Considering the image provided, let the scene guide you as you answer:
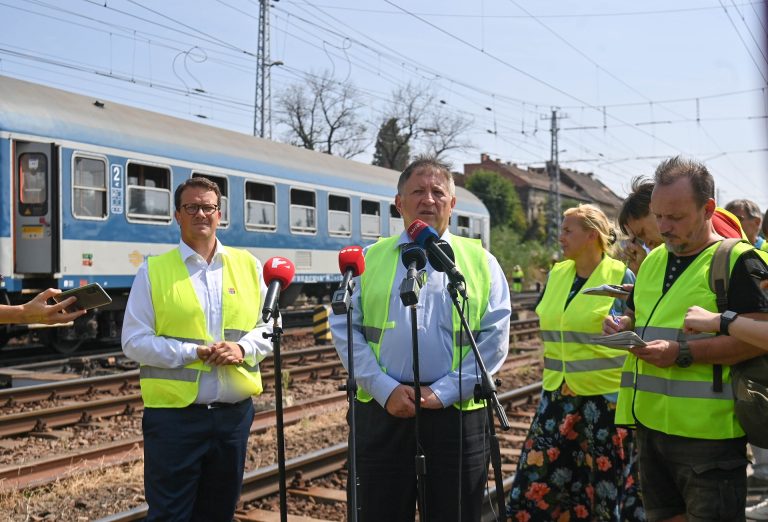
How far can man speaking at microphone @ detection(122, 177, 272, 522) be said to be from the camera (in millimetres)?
4039

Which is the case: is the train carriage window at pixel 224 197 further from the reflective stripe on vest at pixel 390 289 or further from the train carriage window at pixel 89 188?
the reflective stripe on vest at pixel 390 289

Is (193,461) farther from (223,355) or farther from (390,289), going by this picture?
(390,289)

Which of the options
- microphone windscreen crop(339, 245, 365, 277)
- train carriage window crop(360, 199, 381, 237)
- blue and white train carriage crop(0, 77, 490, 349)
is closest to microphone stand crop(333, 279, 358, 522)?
microphone windscreen crop(339, 245, 365, 277)

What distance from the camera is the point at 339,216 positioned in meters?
20.7

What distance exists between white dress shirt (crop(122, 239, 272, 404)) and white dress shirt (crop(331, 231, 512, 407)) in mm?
739

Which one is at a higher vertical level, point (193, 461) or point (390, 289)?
point (390, 289)

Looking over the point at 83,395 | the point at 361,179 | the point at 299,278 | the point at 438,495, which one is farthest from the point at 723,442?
the point at 361,179

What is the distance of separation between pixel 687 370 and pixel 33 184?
1198cm

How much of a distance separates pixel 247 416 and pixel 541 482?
5.52ft

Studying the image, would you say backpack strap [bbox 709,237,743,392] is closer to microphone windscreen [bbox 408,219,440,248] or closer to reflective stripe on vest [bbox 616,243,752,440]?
reflective stripe on vest [bbox 616,243,752,440]

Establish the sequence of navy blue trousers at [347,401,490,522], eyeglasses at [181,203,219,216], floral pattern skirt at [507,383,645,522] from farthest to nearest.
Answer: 1. floral pattern skirt at [507,383,645,522]
2. eyeglasses at [181,203,219,216]
3. navy blue trousers at [347,401,490,522]

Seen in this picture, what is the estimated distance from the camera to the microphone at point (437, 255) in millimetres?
3129

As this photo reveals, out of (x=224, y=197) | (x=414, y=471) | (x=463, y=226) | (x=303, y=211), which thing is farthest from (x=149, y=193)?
(x=463, y=226)

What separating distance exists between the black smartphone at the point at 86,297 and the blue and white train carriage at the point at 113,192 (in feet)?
33.0
